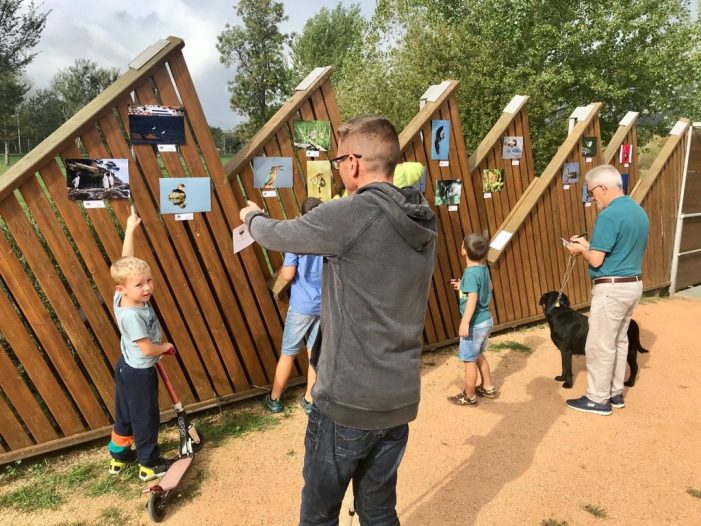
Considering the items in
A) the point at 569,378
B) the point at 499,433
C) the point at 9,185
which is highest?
the point at 9,185

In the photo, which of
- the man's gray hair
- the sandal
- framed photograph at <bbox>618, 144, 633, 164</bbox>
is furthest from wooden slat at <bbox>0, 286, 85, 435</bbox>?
framed photograph at <bbox>618, 144, 633, 164</bbox>

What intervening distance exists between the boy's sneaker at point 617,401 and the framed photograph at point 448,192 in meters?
2.63

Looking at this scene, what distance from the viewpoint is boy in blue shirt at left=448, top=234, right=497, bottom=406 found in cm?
403

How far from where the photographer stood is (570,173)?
6.54 meters

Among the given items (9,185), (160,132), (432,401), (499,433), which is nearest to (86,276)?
(9,185)

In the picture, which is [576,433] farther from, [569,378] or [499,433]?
[569,378]

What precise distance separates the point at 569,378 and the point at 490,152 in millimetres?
2805

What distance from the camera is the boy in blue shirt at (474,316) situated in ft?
13.2

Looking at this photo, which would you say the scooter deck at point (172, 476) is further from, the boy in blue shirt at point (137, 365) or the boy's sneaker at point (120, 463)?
the boy's sneaker at point (120, 463)

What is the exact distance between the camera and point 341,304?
5.67ft

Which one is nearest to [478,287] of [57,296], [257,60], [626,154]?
[57,296]

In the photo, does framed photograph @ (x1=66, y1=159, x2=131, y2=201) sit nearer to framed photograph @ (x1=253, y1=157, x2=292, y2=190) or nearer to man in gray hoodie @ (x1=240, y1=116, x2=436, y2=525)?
framed photograph @ (x1=253, y1=157, x2=292, y2=190)

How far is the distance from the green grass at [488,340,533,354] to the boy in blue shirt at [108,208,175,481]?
407 cm

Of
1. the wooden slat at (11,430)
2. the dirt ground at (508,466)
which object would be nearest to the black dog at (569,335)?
the dirt ground at (508,466)
